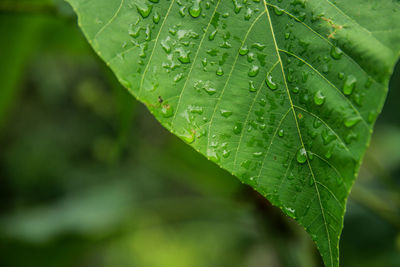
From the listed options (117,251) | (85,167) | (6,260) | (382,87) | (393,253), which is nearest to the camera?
(382,87)

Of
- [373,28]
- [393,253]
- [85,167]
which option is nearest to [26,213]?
[85,167]

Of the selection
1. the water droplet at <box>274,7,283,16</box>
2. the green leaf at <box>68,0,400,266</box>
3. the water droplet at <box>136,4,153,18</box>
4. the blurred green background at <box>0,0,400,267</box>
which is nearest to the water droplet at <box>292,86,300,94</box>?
the green leaf at <box>68,0,400,266</box>

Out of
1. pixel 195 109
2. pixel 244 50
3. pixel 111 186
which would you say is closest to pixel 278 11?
pixel 244 50

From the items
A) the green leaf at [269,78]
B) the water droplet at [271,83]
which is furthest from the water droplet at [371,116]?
the water droplet at [271,83]

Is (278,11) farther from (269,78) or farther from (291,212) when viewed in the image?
(291,212)

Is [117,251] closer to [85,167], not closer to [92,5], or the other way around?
[85,167]

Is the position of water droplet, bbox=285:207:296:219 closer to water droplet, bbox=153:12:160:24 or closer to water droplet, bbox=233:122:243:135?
water droplet, bbox=233:122:243:135
